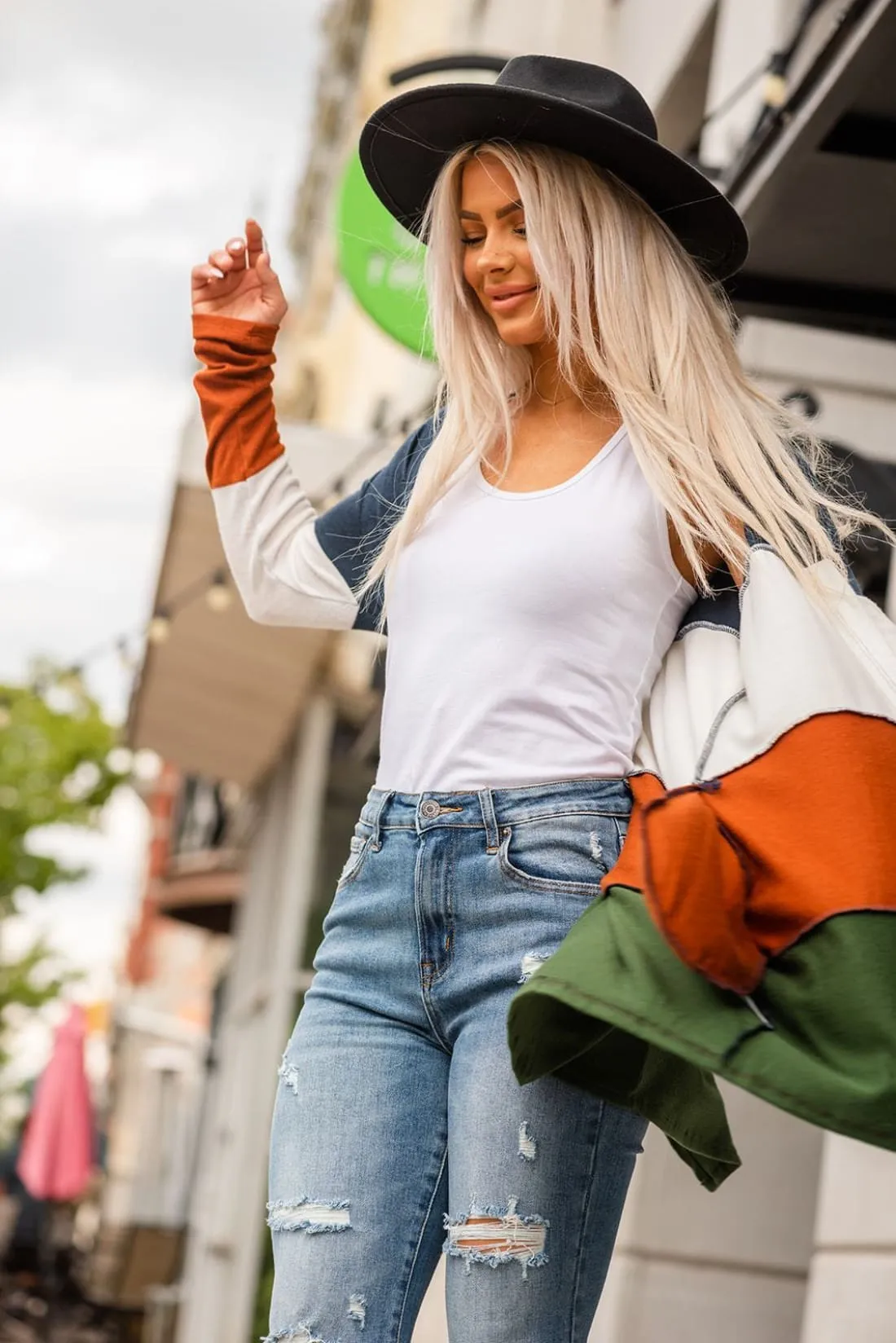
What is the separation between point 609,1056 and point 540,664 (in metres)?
0.49

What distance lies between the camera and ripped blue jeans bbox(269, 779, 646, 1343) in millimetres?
1925

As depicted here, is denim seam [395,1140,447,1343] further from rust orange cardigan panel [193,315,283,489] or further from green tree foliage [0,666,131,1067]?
green tree foliage [0,666,131,1067]

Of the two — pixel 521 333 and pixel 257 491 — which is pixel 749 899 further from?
pixel 257 491

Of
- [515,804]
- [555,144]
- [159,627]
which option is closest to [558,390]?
[555,144]

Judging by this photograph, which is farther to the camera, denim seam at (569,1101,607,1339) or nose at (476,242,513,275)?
nose at (476,242,513,275)

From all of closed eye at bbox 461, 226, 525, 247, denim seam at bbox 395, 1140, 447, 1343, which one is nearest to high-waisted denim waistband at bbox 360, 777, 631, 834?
denim seam at bbox 395, 1140, 447, 1343

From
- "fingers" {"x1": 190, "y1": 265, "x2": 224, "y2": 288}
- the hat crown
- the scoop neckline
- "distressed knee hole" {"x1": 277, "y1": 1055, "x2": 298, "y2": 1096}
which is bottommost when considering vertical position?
"distressed knee hole" {"x1": 277, "y1": 1055, "x2": 298, "y2": 1096}

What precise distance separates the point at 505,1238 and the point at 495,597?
774 mm

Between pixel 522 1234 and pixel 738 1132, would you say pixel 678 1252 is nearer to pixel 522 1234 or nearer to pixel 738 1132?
pixel 738 1132

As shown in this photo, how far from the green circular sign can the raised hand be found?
3477 mm

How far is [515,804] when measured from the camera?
2.04 m

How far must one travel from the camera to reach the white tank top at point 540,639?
2.09 meters

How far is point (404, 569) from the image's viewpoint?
2277 mm

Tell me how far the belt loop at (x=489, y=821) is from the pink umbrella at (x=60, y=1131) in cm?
1431
